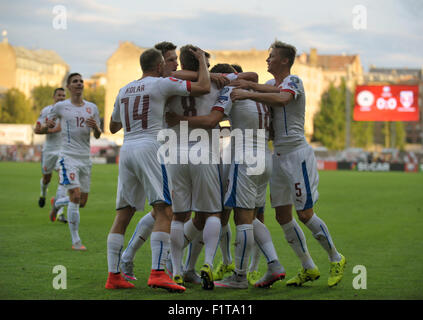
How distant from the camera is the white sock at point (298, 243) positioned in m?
7.75

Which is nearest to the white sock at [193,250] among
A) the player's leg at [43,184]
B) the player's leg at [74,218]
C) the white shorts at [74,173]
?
the player's leg at [74,218]

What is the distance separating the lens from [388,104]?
5788 cm

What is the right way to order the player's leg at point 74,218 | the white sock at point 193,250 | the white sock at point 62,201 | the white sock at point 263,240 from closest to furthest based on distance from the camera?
the white sock at point 263,240, the white sock at point 193,250, the player's leg at point 74,218, the white sock at point 62,201

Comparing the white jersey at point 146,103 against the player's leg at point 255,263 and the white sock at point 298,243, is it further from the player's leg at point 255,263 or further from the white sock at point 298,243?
the white sock at point 298,243

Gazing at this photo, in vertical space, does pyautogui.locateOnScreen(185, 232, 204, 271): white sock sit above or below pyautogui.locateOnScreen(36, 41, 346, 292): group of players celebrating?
below

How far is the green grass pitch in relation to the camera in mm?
7062

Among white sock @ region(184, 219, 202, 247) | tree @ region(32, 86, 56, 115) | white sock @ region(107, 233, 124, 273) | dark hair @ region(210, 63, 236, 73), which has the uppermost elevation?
tree @ region(32, 86, 56, 115)

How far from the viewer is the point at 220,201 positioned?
24.6ft

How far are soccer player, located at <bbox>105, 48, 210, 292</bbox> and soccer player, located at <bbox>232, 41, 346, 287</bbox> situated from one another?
1.04 metres

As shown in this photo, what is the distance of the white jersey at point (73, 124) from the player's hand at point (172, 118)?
4.24 meters

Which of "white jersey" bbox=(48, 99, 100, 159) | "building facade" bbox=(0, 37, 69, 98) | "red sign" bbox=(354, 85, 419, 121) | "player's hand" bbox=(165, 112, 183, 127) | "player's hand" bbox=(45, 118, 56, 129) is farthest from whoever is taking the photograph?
"building facade" bbox=(0, 37, 69, 98)

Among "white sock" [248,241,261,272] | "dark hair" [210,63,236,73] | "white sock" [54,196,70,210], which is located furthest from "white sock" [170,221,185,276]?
"white sock" [54,196,70,210]

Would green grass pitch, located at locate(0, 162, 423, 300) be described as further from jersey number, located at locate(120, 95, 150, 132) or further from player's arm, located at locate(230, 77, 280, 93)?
player's arm, located at locate(230, 77, 280, 93)
